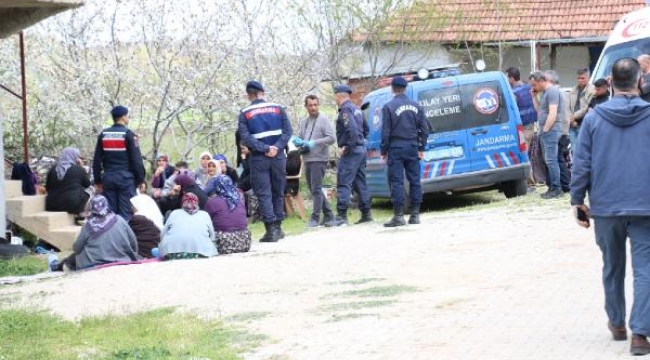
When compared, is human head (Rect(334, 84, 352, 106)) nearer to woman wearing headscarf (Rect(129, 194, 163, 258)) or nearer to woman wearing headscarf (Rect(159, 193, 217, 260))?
woman wearing headscarf (Rect(129, 194, 163, 258))

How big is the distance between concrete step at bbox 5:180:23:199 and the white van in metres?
8.24

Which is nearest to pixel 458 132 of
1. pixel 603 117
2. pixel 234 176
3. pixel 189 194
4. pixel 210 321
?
pixel 234 176

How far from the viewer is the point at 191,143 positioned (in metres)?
21.7

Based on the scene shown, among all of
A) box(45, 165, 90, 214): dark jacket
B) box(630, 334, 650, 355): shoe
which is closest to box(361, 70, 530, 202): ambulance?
box(45, 165, 90, 214): dark jacket

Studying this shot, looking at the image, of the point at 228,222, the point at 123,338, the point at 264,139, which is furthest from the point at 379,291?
the point at 264,139

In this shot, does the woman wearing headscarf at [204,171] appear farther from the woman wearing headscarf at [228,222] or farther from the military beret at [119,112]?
the woman wearing headscarf at [228,222]

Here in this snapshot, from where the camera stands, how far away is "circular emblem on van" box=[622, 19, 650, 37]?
14.2 metres

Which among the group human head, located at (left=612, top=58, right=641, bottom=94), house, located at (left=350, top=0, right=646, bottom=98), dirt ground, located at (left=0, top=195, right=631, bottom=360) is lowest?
dirt ground, located at (left=0, top=195, right=631, bottom=360)

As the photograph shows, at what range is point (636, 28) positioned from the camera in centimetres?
1431

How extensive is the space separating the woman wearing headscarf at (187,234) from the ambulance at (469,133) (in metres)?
4.77

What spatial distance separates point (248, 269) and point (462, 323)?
403 centimetres

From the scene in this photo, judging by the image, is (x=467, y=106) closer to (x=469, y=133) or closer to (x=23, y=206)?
(x=469, y=133)

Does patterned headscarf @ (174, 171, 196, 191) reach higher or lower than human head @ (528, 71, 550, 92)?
lower

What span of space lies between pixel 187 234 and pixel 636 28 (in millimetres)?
5579
